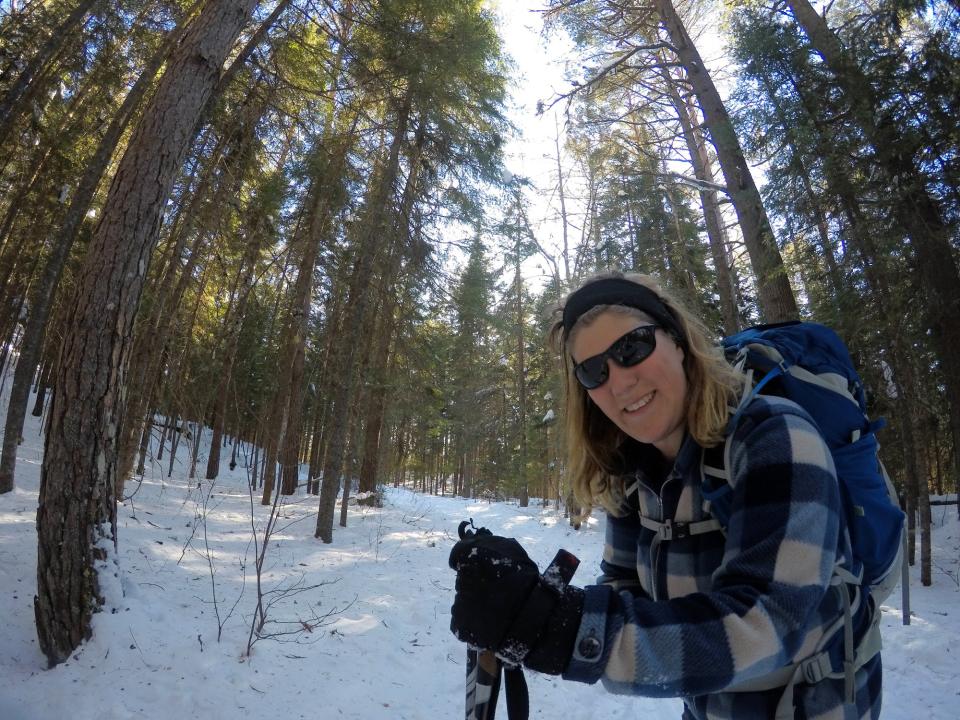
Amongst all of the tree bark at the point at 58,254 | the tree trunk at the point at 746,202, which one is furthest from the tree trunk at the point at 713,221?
the tree bark at the point at 58,254

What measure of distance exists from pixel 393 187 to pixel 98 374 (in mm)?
6875

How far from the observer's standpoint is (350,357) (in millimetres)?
9297

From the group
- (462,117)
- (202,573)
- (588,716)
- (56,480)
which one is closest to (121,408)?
(56,480)

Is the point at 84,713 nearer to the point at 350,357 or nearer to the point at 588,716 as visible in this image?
the point at 588,716

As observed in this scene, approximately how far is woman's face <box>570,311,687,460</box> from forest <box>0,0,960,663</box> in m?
2.34

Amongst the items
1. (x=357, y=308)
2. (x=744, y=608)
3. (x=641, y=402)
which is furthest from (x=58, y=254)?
(x=744, y=608)

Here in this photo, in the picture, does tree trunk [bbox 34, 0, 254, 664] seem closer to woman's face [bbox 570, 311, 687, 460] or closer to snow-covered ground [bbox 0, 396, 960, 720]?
snow-covered ground [bbox 0, 396, 960, 720]

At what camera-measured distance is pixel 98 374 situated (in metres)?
3.97

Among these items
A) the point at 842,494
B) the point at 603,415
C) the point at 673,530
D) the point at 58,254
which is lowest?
the point at 673,530

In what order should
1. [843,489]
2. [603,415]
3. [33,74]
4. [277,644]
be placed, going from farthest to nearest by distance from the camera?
[33,74], [277,644], [603,415], [843,489]

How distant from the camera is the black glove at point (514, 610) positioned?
3.17 ft

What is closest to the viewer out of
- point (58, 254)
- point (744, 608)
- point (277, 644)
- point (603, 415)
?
point (744, 608)

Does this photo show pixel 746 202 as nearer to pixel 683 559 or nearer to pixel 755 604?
pixel 683 559

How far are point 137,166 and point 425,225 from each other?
7.05 metres
